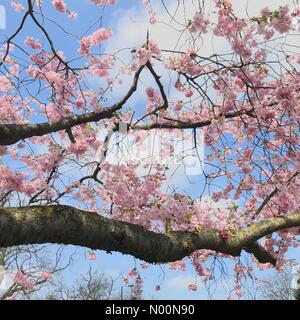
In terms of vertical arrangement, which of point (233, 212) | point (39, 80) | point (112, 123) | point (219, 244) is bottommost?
point (219, 244)

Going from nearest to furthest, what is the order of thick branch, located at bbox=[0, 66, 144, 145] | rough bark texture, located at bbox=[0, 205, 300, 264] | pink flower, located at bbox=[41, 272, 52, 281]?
rough bark texture, located at bbox=[0, 205, 300, 264] → thick branch, located at bbox=[0, 66, 144, 145] → pink flower, located at bbox=[41, 272, 52, 281]

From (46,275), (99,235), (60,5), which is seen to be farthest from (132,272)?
(46,275)

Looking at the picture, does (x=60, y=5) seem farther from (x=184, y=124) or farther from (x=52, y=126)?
(x=184, y=124)

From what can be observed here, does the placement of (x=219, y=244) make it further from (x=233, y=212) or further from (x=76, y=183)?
(x=76, y=183)

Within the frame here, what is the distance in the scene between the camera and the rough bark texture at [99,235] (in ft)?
10.2

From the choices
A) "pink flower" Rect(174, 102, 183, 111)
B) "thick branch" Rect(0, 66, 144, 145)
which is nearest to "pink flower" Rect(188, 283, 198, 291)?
"pink flower" Rect(174, 102, 183, 111)

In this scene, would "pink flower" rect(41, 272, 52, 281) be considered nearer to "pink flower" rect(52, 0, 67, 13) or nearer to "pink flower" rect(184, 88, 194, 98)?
"pink flower" rect(184, 88, 194, 98)

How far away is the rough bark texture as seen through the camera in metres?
3.10

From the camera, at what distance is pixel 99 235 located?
349 centimetres

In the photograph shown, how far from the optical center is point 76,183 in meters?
6.27

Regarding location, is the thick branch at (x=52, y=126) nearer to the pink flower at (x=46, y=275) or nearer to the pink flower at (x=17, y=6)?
the pink flower at (x=17, y=6)

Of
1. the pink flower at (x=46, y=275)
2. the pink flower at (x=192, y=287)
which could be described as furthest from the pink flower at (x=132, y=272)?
the pink flower at (x=46, y=275)
